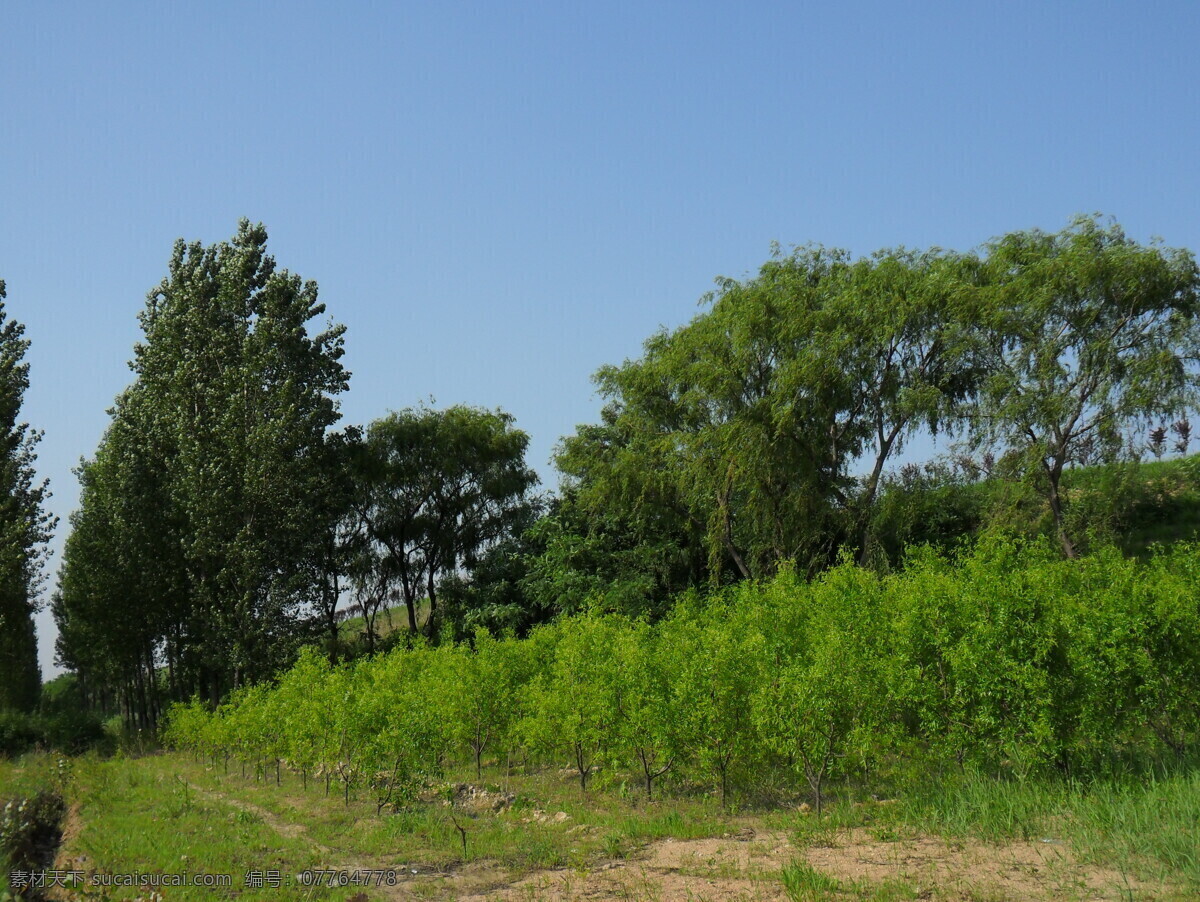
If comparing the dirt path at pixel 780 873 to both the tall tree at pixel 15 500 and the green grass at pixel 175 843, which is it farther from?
the tall tree at pixel 15 500

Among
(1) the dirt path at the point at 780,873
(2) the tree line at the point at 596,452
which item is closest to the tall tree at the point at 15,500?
(2) the tree line at the point at 596,452

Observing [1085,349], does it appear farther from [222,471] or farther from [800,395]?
[222,471]

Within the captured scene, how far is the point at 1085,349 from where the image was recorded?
23.1m

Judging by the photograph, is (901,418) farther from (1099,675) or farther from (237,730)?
(237,730)

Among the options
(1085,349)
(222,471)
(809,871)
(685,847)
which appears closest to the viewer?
(809,871)

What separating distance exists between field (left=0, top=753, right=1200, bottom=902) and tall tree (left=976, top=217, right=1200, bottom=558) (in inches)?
540

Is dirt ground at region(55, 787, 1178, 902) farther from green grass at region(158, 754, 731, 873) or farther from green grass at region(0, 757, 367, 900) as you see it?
green grass at region(0, 757, 367, 900)

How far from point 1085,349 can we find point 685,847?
18.4 meters

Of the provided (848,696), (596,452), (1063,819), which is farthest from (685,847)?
(596,452)

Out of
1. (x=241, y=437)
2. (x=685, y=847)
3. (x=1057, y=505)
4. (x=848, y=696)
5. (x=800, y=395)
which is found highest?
→ (x=241, y=437)

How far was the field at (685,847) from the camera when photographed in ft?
27.6

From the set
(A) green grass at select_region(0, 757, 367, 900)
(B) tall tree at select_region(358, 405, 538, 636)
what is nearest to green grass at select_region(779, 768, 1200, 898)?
(A) green grass at select_region(0, 757, 367, 900)

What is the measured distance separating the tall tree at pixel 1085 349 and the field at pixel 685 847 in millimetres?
13712

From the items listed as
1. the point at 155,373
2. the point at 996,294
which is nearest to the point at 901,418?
the point at 996,294
